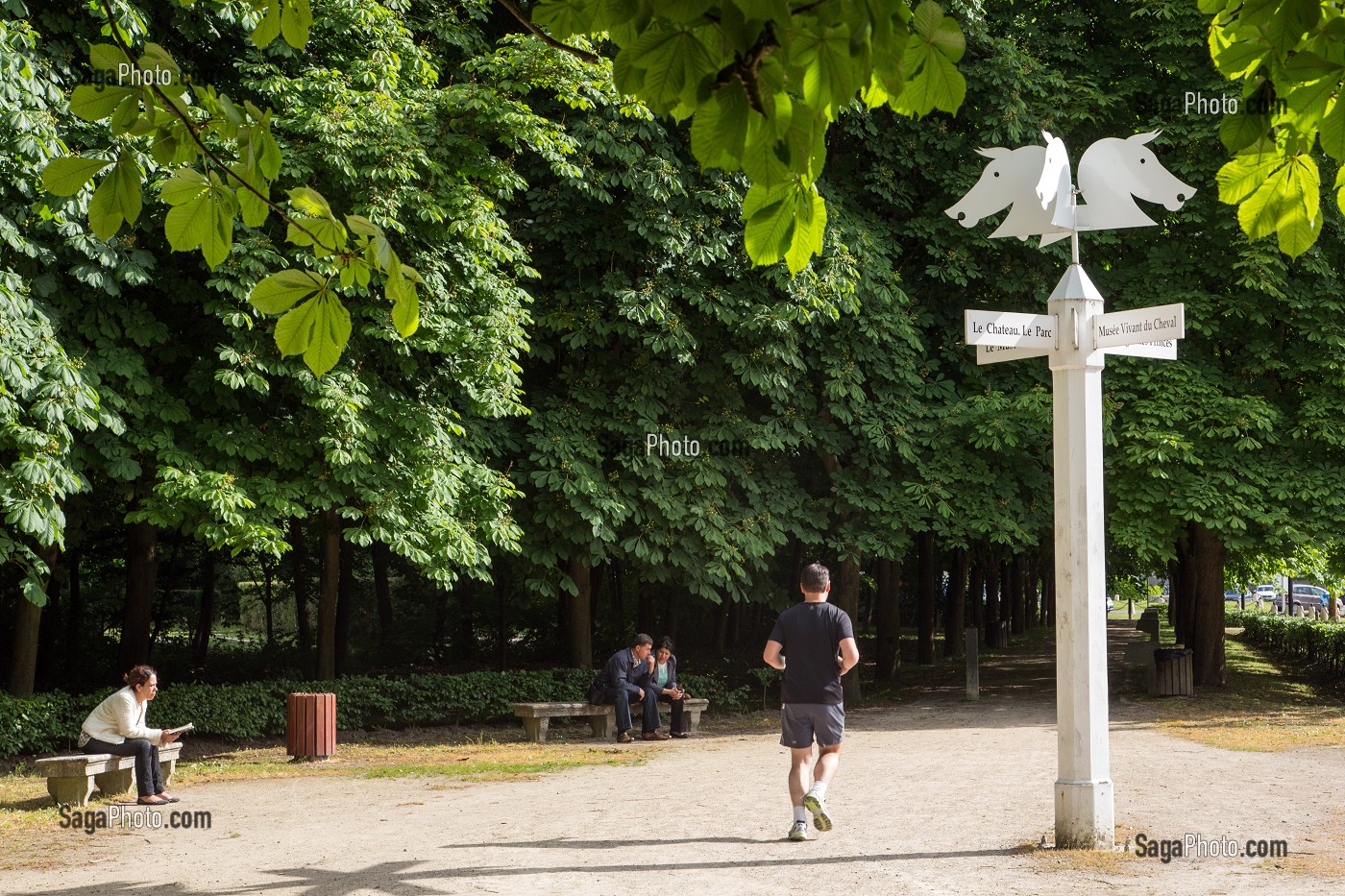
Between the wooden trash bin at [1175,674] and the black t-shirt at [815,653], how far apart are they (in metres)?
14.8

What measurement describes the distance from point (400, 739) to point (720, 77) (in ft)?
51.8

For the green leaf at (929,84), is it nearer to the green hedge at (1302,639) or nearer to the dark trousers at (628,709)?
the dark trousers at (628,709)

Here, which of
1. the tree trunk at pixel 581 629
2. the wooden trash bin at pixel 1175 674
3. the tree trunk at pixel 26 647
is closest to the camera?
the tree trunk at pixel 26 647

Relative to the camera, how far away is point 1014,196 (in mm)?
8578

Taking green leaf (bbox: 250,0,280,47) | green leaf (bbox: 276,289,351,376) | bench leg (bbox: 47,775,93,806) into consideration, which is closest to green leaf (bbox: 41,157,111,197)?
green leaf (bbox: 276,289,351,376)

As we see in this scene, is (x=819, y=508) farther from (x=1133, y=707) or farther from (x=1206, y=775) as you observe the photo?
(x=1206, y=775)

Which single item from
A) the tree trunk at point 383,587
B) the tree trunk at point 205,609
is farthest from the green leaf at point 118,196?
the tree trunk at point 205,609

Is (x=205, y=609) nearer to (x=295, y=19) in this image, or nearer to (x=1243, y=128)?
(x=295, y=19)

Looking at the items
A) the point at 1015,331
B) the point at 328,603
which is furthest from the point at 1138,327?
the point at 328,603

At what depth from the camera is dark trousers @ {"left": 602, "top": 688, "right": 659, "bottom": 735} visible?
16984 mm

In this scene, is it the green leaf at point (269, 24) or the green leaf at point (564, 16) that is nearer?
the green leaf at point (564, 16)

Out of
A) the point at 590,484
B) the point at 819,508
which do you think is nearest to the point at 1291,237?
the point at 590,484

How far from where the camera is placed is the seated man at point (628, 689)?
55.8 feet

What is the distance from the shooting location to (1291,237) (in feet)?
12.3
